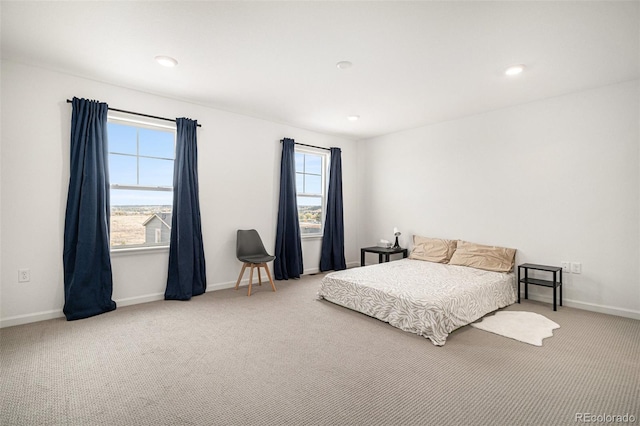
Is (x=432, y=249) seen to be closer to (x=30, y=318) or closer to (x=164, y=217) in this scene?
(x=164, y=217)

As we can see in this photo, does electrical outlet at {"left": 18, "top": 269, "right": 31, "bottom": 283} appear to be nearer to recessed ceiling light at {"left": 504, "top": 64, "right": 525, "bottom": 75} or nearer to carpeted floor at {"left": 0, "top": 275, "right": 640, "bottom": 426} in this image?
carpeted floor at {"left": 0, "top": 275, "right": 640, "bottom": 426}

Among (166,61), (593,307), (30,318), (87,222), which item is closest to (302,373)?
(87,222)

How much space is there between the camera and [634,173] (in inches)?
132

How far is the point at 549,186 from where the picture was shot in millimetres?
3941

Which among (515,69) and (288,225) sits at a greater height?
(515,69)

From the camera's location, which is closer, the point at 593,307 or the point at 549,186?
the point at 593,307

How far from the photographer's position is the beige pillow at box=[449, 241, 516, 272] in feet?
13.5

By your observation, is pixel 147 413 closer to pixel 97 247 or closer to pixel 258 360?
pixel 258 360

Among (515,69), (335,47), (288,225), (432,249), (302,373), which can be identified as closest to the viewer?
(302,373)

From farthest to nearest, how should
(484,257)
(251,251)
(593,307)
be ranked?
(251,251)
(484,257)
(593,307)

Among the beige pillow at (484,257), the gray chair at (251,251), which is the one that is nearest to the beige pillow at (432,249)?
the beige pillow at (484,257)

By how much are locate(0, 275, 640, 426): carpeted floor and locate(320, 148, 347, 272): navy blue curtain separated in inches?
93.9

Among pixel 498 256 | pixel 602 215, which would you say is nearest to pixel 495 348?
pixel 498 256

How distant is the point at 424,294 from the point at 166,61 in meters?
3.30
